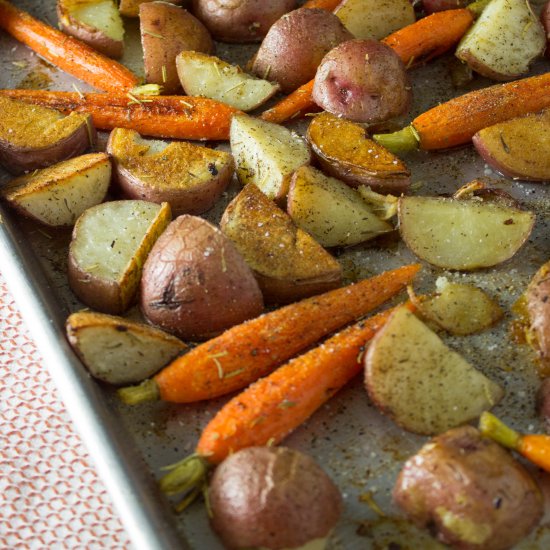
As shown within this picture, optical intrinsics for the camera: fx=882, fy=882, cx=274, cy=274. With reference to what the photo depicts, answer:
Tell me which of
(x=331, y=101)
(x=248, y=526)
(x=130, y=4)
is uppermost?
(x=130, y=4)

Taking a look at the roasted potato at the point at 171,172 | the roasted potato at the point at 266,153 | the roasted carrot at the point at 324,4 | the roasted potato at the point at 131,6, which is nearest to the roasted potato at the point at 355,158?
the roasted potato at the point at 266,153

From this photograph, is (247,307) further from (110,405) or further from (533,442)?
(533,442)

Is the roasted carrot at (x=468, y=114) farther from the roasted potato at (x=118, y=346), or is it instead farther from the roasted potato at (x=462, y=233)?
the roasted potato at (x=118, y=346)

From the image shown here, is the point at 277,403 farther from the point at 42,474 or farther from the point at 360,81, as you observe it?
the point at 360,81

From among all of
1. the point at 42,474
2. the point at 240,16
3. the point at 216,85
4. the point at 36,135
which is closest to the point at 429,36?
the point at 240,16

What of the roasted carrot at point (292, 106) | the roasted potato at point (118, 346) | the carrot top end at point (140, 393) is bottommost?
the carrot top end at point (140, 393)

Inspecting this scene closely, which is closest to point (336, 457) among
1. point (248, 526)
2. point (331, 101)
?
point (248, 526)

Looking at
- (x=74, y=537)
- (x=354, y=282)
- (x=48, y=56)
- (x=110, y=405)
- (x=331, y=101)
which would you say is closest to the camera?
(x=74, y=537)
